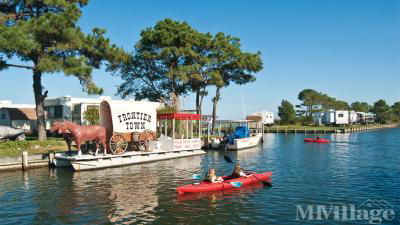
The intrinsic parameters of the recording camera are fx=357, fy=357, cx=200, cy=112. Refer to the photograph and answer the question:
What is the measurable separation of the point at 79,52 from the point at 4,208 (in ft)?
76.5

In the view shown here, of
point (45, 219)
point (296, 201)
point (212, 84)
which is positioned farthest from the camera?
point (212, 84)

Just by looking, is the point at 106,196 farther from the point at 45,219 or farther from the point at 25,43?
the point at 25,43

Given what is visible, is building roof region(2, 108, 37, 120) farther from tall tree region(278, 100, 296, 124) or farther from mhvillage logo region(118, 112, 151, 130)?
tall tree region(278, 100, 296, 124)

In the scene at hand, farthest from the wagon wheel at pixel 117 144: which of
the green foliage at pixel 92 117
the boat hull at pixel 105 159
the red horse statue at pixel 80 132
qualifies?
the green foliage at pixel 92 117

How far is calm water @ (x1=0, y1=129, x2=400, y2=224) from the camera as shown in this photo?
15.9 metres

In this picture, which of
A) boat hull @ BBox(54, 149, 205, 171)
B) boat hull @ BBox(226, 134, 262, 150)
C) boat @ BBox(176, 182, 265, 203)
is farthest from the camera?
boat hull @ BBox(226, 134, 262, 150)

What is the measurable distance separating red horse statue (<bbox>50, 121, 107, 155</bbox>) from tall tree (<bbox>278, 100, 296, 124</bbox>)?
332 ft

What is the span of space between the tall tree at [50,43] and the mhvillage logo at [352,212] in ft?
84.1

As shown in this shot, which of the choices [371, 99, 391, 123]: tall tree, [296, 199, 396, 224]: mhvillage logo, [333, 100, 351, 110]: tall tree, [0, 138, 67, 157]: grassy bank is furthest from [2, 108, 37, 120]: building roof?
[371, 99, 391, 123]: tall tree

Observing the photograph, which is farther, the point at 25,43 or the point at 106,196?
the point at 25,43

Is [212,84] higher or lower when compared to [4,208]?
higher

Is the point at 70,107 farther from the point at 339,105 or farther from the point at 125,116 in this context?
the point at 339,105

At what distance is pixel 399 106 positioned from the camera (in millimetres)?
182875

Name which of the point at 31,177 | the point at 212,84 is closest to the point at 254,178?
the point at 31,177
